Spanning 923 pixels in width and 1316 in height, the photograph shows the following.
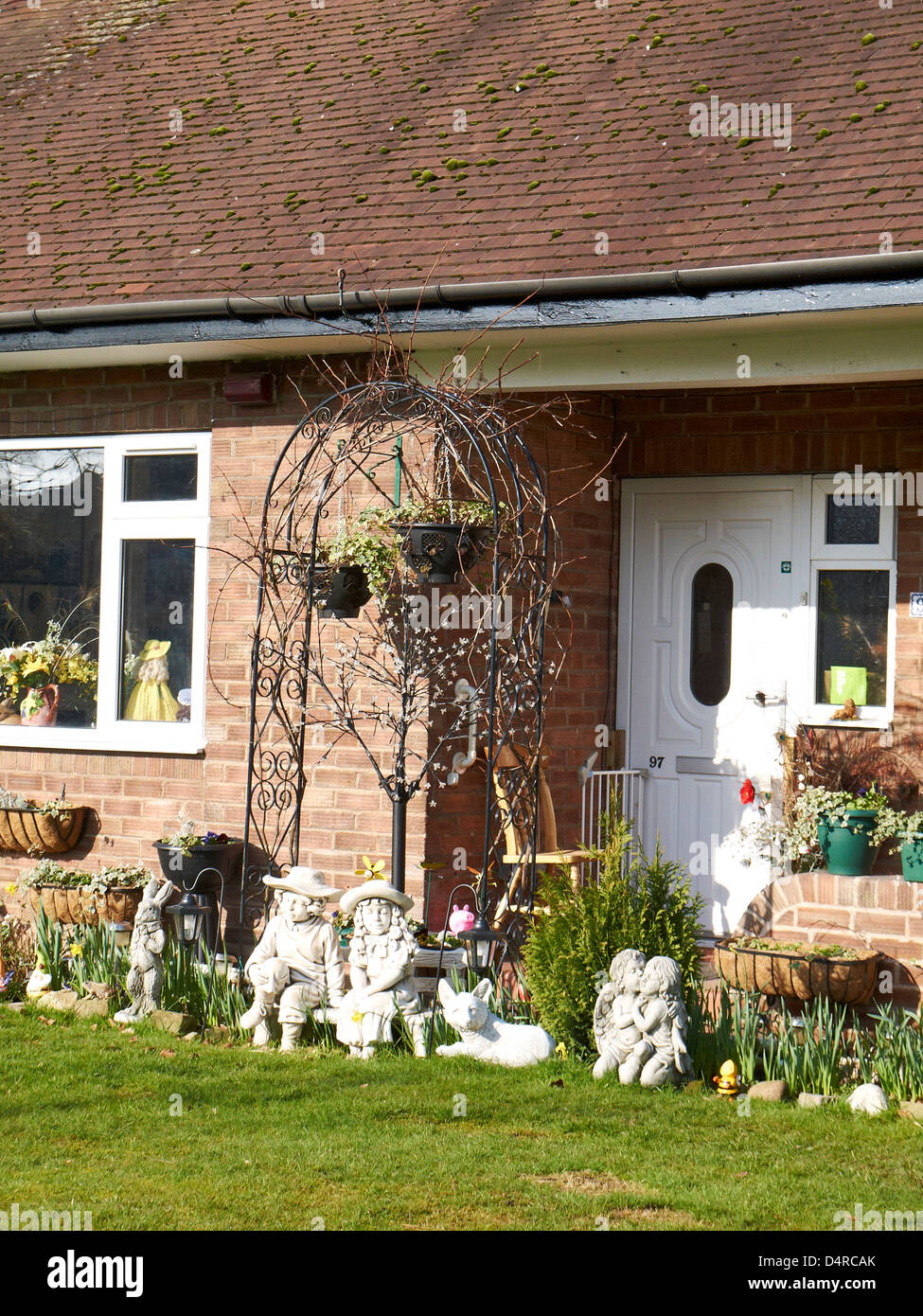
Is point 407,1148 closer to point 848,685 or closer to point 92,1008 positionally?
point 92,1008

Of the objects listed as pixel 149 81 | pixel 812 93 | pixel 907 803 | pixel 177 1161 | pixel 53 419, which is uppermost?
pixel 149 81

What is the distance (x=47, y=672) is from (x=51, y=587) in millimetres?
505

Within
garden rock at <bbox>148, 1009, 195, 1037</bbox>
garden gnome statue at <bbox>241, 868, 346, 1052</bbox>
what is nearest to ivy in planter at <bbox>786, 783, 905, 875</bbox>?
garden gnome statue at <bbox>241, 868, 346, 1052</bbox>

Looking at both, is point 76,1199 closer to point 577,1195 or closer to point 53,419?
point 577,1195

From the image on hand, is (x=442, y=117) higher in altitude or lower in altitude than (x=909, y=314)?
higher

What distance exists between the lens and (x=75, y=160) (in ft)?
31.5

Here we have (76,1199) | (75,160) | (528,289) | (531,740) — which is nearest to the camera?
(76,1199)

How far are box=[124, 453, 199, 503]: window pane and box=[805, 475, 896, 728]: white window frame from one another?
3.42 metres

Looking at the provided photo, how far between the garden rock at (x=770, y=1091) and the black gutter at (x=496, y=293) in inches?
127

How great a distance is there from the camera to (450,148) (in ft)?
27.3

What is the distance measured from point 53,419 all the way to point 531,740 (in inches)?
136

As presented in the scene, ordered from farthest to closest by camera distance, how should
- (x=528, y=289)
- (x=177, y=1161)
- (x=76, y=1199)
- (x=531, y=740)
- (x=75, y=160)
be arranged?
(x=75, y=160)
(x=531, y=740)
(x=528, y=289)
(x=177, y=1161)
(x=76, y=1199)

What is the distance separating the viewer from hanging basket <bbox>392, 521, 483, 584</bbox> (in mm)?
6676
